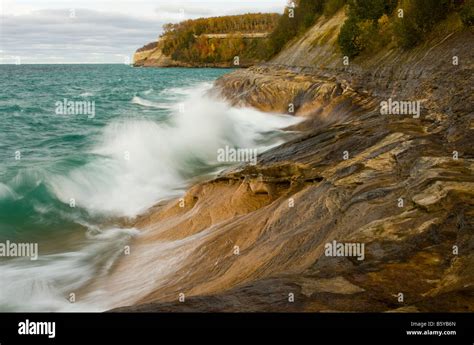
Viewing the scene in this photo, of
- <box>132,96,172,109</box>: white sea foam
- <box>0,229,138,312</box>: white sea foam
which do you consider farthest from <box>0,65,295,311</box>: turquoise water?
<box>132,96,172,109</box>: white sea foam

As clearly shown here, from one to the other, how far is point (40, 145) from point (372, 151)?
20415 mm

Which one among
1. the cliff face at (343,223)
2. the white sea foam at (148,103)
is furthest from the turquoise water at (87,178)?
the white sea foam at (148,103)

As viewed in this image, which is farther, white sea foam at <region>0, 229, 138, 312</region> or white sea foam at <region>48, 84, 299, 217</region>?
white sea foam at <region>48, 84, 299, 217</region>

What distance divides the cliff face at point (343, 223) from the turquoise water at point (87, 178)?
4.31ft

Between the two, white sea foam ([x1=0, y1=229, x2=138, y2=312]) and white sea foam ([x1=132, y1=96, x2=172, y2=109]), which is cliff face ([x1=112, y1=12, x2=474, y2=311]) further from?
white sea foam ([x1=132, y1=96, x2=172, y2=109])

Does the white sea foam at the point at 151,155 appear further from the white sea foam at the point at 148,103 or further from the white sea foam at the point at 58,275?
the white sea foam at the point at 148,103

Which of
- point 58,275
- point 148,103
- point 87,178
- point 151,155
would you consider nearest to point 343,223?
point 58,275

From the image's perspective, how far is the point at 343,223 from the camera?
22.6 ft

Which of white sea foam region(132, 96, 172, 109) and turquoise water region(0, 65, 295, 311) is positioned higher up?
white sea foam region(132, 96, 172, 109)

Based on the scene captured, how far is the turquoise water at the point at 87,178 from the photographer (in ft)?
34.1

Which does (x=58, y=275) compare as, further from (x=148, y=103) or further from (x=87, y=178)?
(x=148, y=103)

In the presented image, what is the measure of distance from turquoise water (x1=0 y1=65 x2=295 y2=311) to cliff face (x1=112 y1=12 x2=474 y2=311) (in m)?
1.31

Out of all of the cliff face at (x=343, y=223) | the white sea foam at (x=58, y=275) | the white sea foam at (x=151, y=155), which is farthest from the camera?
the white sea foam at (x=151, y=155)

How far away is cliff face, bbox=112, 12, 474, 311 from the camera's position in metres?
4.79
